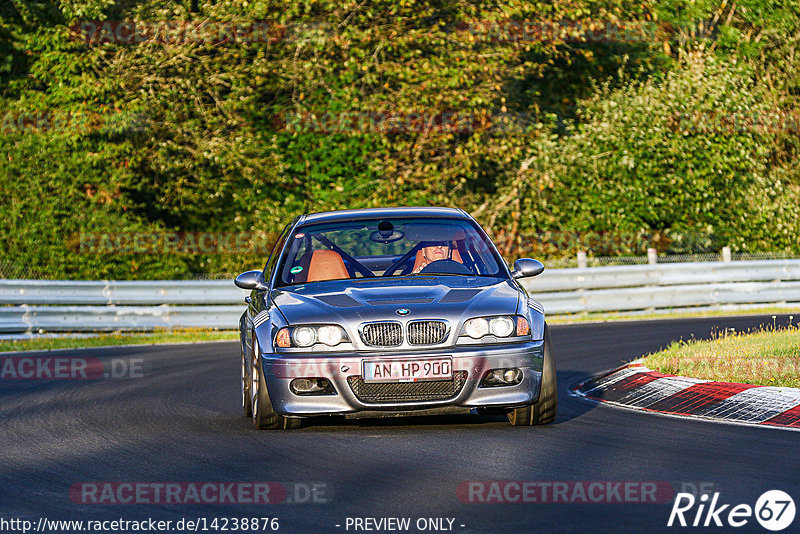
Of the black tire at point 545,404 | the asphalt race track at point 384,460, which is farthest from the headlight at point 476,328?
the asphalt race track at point 384,460

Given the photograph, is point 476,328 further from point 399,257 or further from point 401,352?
point 399,257

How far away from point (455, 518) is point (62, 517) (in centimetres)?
186

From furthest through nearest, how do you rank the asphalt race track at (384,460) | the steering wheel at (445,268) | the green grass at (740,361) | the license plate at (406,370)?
the green grass at (740,361), the steering wheel at (445,268), the license plate at (406,370), the asphalt race track at (384,460)

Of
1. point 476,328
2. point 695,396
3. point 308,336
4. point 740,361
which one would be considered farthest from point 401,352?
point 740,361

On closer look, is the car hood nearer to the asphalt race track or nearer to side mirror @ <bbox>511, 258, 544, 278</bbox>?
side mirror @ <bbox>511, 258, 544, 278</bbox>

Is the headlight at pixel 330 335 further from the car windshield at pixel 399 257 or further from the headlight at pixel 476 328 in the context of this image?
the car windshield at pixel 399 257

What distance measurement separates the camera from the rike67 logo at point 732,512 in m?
5.64

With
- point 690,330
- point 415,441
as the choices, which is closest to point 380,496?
point 415,441

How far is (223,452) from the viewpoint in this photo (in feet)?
26.9

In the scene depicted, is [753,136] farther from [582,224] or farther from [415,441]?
[415,441]

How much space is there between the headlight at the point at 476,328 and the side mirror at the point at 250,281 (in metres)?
2.04

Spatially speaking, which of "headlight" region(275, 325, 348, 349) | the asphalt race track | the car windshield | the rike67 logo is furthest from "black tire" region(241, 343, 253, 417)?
the rike67 logo

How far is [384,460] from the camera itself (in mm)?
7602

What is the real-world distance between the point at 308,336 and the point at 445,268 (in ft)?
5.19
